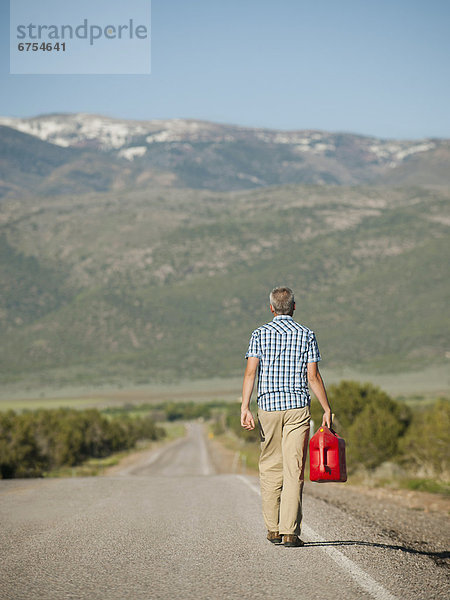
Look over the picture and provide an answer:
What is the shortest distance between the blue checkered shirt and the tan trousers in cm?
12

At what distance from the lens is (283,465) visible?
296 inches

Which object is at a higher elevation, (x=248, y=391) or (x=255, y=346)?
(x=255, y=346)

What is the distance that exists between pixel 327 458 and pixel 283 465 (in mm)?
433

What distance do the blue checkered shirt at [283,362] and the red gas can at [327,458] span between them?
1.24 feet

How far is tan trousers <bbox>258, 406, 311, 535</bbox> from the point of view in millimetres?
7418

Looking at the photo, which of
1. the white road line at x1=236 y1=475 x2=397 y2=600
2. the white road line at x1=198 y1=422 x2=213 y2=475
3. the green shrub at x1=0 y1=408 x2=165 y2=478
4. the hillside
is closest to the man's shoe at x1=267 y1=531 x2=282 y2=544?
the white road line at x1=236 y1=475 x2=397 y2=600

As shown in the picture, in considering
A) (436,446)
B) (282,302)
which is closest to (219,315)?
(436,446)

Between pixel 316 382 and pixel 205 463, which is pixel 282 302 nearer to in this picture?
pixel 316 382

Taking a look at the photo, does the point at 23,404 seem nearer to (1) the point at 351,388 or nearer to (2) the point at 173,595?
(1) the point at 351,388

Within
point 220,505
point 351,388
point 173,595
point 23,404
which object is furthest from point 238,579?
point 23,404

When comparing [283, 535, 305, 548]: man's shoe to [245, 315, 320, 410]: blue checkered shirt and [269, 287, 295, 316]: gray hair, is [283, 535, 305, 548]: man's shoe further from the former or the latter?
[269, 287, 295, 316]: gray hair

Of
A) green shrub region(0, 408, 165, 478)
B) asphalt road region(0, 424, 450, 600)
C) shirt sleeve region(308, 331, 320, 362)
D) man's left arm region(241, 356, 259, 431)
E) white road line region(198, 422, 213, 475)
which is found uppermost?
shirt sleeve region(308, 331, 320, 362)

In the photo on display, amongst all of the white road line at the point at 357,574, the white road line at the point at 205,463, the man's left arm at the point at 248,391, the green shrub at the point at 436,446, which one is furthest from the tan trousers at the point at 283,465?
the white road line at the point at 205,463

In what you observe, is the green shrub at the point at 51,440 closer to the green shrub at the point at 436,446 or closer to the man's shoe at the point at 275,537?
the green shrub at the point at 436,446
